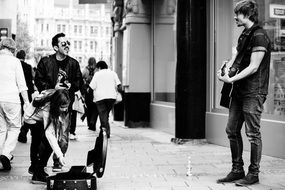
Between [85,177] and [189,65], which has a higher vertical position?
[189,65]

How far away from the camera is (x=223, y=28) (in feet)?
34.9

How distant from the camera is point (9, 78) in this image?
7.47 meters

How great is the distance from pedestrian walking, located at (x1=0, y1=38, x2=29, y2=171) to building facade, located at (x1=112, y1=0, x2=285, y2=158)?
149 inches

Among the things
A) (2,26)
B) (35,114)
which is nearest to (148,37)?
(2,26)

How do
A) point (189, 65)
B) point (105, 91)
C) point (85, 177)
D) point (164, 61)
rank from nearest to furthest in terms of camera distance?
1. point (85, 177)
2. point (189, 65)
3. point (105, 91)
4. point (164, 61)

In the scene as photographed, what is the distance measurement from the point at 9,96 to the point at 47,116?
47.3 inches

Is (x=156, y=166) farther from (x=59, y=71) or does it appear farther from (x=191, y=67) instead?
(x=191, y=67)

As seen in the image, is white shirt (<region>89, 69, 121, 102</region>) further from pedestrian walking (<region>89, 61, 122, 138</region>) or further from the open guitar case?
the open guitar case

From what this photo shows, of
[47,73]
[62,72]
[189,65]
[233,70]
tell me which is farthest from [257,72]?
[189,65]

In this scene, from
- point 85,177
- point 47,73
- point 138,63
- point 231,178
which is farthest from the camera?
point 138,63

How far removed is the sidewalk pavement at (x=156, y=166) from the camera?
630 cm

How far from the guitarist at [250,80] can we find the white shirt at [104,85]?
5.73m

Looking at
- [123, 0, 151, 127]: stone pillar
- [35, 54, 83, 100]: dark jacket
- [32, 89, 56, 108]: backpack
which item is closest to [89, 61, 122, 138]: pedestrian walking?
[123, 0, 151, 127]: stone pillar

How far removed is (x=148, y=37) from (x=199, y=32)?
473cm
